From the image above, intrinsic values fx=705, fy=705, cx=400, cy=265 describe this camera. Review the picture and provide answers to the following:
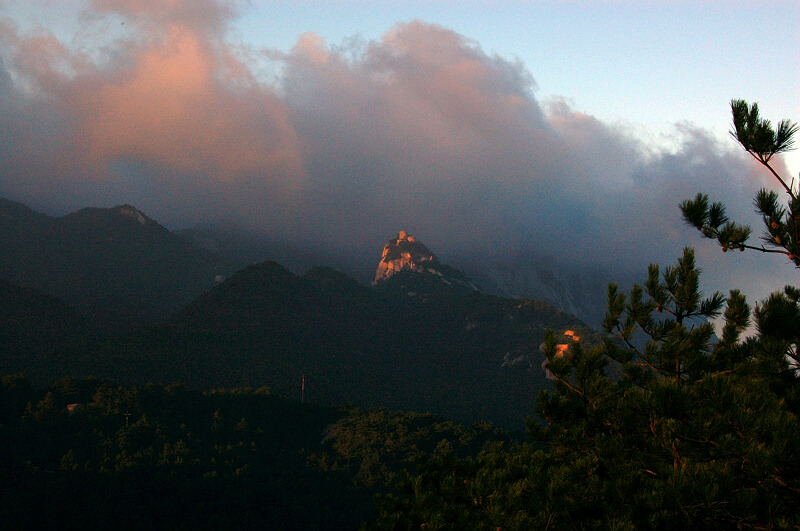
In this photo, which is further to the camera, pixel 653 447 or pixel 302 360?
pixel 302 360

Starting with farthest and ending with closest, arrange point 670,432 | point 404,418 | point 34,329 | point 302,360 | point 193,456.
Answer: point 302,360 < point 34,329 < point 404,418 < point 193,456 < point 670,432

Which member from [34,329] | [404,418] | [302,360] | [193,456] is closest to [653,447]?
[193,456]

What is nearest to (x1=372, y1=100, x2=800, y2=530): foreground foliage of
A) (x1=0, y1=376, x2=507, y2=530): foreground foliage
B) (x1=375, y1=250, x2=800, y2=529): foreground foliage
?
(x1=375, y1=250, x2=800, y2=529): foreground foliage

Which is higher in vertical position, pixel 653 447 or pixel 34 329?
pixel 34 329

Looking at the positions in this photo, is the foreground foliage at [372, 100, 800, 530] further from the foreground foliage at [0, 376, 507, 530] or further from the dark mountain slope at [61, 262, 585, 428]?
the dark mountain slope at [61, 262, 585, 428]

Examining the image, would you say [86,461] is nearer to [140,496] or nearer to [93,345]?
[140,496]

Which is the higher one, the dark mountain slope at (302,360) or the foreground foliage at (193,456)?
the dark mountain slope at (302,360)

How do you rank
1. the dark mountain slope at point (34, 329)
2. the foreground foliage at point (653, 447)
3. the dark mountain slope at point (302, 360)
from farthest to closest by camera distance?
the dark mountain slope at point (302, 360)
the dark mountain slope at point (34, 329)
the foreground foliage at point (653, 447)

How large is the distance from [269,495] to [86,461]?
19569 mm

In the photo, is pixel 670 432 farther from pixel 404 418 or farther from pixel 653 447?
pixel 404 418

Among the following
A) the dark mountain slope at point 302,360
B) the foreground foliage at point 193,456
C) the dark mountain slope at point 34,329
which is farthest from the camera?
the dark mountain slope at point 302,360

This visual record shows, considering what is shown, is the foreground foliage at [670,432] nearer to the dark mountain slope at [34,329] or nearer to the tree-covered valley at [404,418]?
the tree-covered valley at [404,418]

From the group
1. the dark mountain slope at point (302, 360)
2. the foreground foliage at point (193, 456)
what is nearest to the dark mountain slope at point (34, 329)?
the dark mountain slope at point (302, 360)

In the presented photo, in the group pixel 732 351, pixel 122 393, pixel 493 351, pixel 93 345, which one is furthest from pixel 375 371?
pixel 732 351
